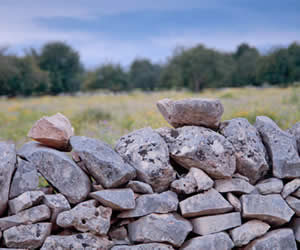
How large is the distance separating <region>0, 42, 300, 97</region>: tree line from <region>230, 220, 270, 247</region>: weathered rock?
6.67 metres

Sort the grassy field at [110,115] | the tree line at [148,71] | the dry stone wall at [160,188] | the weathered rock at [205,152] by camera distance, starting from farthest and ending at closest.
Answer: the tree line at [148,71], the grassy field at [110,115], the weathered rock at [205,152], the dry stone wall at [160,188]

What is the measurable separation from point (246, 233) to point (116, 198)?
1.50 meters

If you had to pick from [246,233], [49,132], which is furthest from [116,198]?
[246,233]

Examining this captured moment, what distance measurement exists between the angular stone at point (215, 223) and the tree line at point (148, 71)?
6.37 metres

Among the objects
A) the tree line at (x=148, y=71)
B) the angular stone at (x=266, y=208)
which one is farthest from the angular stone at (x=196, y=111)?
the tree line at (x=148, y=71)

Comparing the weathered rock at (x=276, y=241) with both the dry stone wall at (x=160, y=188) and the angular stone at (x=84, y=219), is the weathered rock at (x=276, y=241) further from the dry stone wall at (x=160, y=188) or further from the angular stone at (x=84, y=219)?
the angular stone at (x=84, y=219)

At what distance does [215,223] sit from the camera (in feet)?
10.3

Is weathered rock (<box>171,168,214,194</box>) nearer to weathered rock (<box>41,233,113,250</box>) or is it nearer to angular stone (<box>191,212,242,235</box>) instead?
angular stone (<box>191,212,242,235</box>)

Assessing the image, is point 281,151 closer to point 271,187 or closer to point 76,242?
point 271,187

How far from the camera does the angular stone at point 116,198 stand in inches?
113

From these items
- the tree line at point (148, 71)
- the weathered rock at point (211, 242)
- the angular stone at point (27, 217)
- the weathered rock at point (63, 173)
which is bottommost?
the weathered rock at point (211, 242)

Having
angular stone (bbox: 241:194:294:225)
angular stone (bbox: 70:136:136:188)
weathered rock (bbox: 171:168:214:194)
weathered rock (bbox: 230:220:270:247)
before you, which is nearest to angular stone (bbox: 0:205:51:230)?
angular stone (bbox: 70:136:136:188)

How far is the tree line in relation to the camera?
8359 millimetres

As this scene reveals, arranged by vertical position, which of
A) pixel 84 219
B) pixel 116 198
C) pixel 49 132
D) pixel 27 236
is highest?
pixel 49 132
